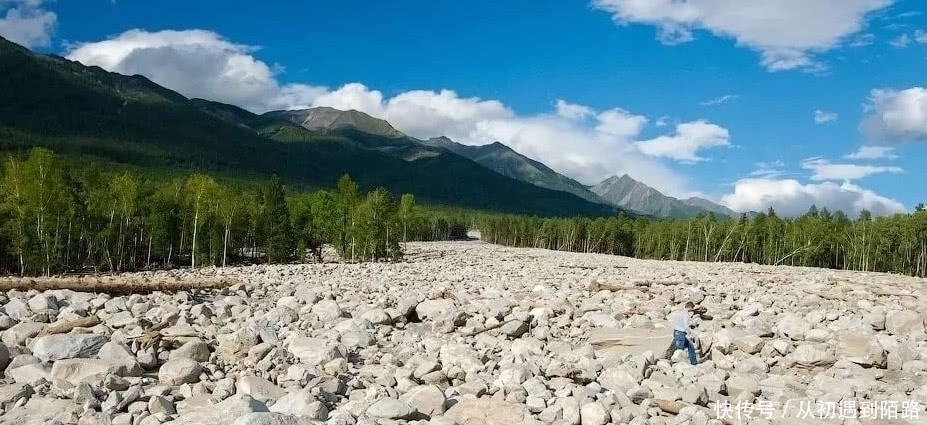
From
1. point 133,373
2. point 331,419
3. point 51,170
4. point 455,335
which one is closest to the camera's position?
point 331,419

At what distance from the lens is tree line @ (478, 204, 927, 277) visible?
7981 centimetres

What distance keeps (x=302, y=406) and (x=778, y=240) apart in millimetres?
98818

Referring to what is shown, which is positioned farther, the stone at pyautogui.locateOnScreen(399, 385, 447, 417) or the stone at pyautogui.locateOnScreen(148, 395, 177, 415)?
the stone at pyautogui.locateOnScreen(399, 385, 447, 417)

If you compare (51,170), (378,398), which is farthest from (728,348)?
(51,170)

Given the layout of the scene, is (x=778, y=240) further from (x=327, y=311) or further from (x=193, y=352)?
(x=193, y=352)

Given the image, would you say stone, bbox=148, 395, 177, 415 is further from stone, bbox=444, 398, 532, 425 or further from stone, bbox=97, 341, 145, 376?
stone, bbox=444, 398, 532, 425

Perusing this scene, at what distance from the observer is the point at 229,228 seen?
184 feet

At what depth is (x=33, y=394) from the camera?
9781mm

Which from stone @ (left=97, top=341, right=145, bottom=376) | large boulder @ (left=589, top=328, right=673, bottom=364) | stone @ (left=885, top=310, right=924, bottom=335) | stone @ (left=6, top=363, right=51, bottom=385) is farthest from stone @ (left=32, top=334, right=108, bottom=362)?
stone @ (left=885, top=310, right=924, bottom=335)

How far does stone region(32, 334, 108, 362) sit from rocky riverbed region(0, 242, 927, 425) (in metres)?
0.03

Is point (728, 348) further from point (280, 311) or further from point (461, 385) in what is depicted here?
point (280, 311)

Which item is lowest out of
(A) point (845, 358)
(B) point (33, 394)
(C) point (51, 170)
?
(B) point (33, 394)

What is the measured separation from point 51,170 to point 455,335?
39.3 m

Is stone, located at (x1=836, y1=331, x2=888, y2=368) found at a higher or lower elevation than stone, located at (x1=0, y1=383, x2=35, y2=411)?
higher
